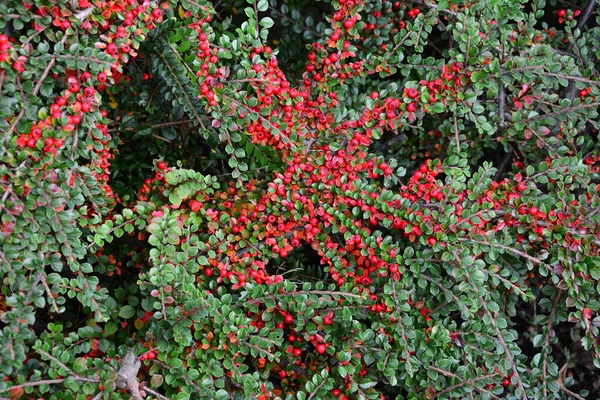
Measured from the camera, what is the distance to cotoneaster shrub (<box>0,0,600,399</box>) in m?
1.56

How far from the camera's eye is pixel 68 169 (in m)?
1.58

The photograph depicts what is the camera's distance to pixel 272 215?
1.86 meters

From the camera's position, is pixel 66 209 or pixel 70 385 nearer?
pixel 70 385

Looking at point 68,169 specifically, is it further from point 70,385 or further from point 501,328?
point 501,328

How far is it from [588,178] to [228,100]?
1.12 metres

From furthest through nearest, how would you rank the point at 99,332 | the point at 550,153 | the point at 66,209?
the point at 550,153
the point at 99,332
the point at 66,209

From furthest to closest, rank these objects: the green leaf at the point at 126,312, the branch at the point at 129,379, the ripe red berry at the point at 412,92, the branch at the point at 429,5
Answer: the branch at the point at 429,5, the ripe red berry at the point at 412,92, the green leaf at the point at 126,312, the branch at the point at 129,379

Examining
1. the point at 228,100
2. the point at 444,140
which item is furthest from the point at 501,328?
the point at 228,100

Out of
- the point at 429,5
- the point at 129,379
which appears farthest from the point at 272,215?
the point at 429,5

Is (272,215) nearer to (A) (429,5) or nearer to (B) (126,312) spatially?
(B) (126,312)

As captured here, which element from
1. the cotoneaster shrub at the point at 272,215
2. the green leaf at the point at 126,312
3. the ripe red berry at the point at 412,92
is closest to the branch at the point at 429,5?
the cotoneaster shrub at the point at 272,215

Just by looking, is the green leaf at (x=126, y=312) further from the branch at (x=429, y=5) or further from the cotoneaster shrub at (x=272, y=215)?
the branch at (x=429, y=5)

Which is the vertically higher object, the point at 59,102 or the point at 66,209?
the point at 59,102

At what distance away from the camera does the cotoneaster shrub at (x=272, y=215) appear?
1.56 meters
